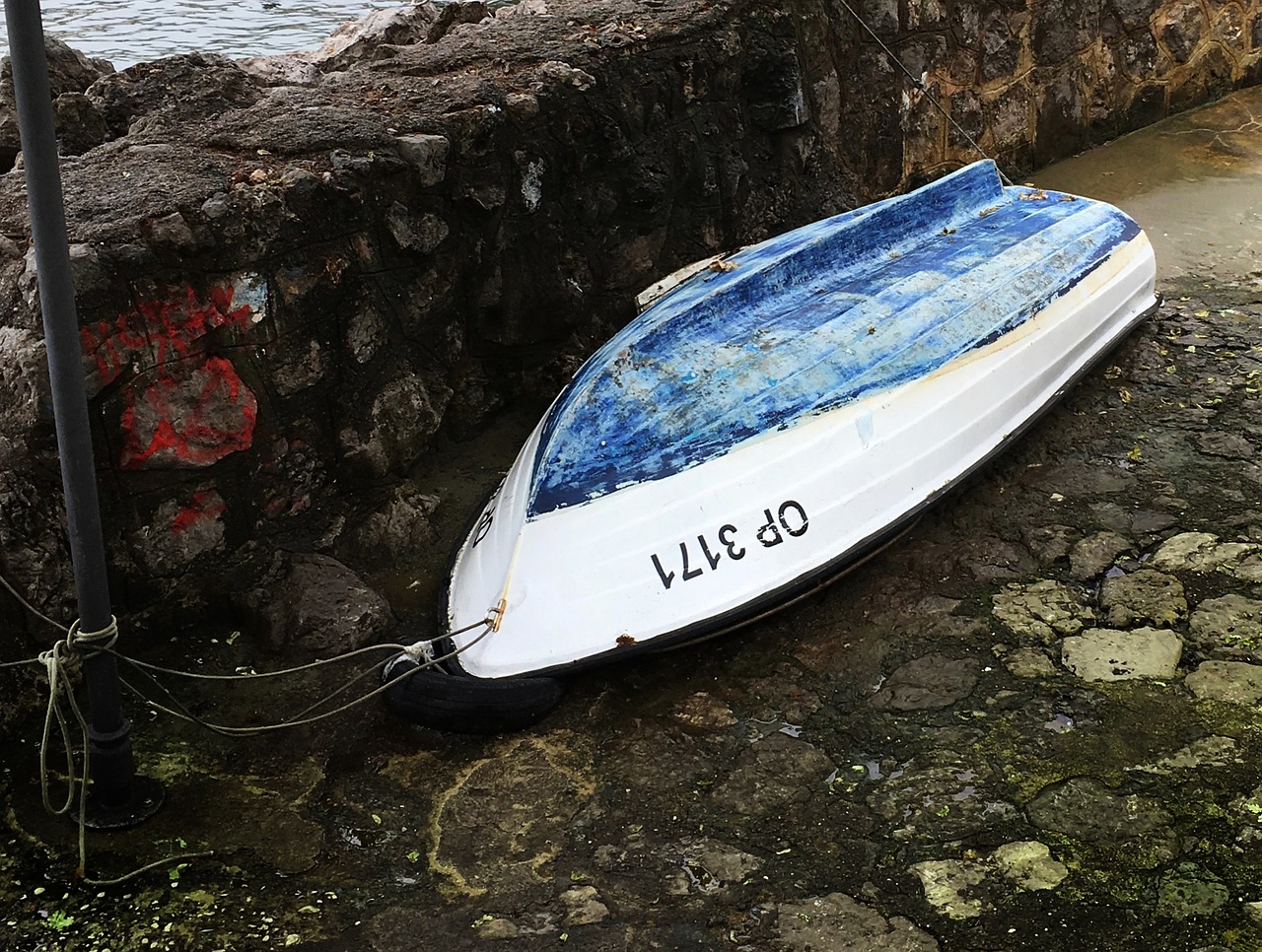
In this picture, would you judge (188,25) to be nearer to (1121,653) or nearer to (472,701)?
(472,701)

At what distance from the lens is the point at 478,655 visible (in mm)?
3221

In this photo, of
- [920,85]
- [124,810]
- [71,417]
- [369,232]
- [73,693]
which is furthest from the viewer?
[920,85]

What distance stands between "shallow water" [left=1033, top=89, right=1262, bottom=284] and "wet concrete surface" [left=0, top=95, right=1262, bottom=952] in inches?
87.8

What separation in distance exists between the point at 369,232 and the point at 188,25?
4.69m

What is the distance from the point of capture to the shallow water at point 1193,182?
5.79m

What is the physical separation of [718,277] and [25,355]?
2252 mm

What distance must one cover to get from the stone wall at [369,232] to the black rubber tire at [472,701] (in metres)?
0.42

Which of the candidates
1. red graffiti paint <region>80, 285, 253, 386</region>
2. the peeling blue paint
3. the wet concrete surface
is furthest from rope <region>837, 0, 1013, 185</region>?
red graffiti paint <region>80, 285, 253, 386</region>

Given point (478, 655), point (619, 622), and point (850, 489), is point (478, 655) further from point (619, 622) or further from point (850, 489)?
point (850, 489)

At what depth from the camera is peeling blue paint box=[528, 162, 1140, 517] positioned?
346 cm

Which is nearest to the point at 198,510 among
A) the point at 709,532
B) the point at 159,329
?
the point at 159,329

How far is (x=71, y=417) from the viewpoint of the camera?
101 inches

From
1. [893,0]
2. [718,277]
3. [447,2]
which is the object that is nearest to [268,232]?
[718,277]

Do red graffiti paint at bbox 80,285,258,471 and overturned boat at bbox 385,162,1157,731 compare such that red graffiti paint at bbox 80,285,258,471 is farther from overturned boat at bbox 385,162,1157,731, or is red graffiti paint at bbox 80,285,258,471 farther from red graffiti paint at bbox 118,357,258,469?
overturned boat at bbox 385,162,1157,731
